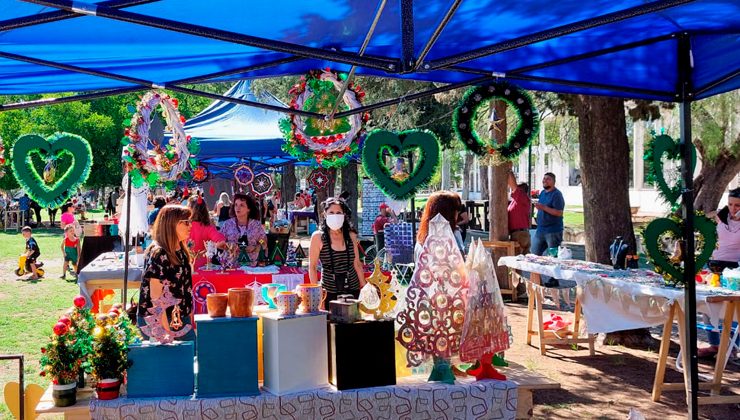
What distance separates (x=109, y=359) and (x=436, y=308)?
6.04 ft

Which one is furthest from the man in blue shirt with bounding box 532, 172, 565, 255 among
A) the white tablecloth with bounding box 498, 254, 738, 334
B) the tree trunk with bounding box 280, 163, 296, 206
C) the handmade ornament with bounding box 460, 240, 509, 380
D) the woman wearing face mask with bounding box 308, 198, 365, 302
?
the tree trunk with bounding box 280, 163, 296, 206

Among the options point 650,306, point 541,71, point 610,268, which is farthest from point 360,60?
point 610,268

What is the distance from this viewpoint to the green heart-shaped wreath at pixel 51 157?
4629 mm

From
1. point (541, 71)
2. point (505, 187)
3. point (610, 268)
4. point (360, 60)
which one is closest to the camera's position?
point (360, 60)

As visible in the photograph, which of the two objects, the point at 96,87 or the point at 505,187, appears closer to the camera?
the point at 96,87

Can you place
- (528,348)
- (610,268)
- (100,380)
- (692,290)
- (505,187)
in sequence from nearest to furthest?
(100,380)
(692,290)
(610,268)
(528,348)
(505,187)

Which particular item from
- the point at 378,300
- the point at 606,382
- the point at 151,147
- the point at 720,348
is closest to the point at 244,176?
the point at 151,147

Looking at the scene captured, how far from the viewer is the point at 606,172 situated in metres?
8.16

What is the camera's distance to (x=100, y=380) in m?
3.92

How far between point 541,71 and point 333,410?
3.05 m

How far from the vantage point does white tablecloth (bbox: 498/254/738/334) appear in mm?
5727

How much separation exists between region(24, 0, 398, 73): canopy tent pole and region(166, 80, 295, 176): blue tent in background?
9.02 m

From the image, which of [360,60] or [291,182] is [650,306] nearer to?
[360,60]

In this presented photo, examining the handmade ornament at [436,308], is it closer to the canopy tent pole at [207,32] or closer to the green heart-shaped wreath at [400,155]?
the green heart-shaped wreath at [400,155]
